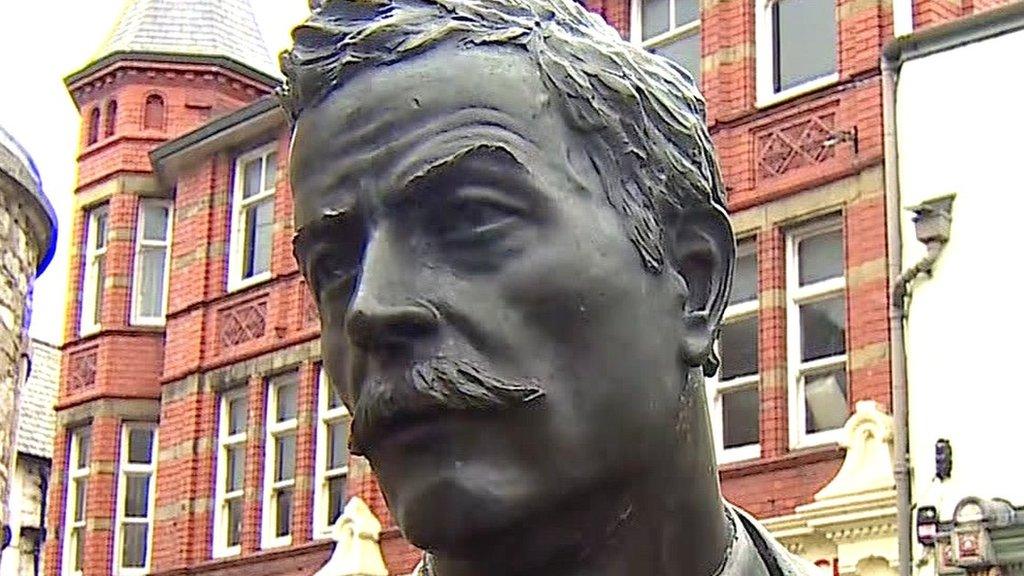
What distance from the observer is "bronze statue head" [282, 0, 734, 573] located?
1136mm

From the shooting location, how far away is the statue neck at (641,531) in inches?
46.2

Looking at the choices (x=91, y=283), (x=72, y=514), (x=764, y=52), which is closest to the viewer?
(x=764, y=52)

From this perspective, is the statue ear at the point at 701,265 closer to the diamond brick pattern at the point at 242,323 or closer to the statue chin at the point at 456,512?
the statue chin at the point at 456,512

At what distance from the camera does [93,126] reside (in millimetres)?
20859

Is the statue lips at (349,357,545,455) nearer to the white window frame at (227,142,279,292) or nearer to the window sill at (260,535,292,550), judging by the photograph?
the window sill at (260,535,292,550)

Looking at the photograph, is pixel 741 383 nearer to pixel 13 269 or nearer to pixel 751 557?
pixel 13 269

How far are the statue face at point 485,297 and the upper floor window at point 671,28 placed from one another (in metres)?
13.4

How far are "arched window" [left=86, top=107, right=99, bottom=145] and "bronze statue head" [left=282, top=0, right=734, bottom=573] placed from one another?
2024 cm

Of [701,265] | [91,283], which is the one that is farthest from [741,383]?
[701,265]

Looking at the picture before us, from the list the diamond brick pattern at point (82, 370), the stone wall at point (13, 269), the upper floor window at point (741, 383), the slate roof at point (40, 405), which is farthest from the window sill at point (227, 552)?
the slate roof at point (40, 405)

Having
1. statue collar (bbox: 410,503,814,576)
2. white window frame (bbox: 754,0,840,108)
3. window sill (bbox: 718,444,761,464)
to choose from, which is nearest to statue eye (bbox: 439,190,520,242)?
statue collar (bbox: 410,503,814,576)

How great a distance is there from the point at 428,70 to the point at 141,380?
1930 centimetres

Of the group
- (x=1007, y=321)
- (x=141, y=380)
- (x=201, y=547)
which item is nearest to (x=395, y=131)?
(x=1007, y=321)

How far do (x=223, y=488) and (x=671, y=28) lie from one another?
24.1 ft
